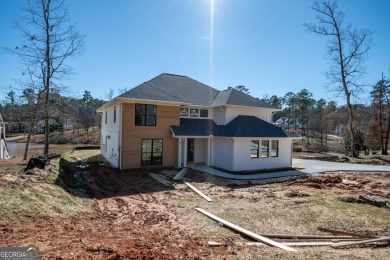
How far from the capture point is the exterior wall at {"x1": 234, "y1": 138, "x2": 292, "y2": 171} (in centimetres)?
1545

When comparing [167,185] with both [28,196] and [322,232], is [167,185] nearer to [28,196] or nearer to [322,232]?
[28,196]

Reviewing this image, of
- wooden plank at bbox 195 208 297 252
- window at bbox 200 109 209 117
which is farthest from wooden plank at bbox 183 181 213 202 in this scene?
window at bbox 200 109 209 117

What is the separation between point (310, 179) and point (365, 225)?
22.4ft

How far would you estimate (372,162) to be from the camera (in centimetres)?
1955

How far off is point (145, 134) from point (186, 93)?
554 cm

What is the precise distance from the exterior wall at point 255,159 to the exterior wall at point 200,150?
3202mm

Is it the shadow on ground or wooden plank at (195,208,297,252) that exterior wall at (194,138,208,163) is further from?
wooden plank at (195,208,297,252)

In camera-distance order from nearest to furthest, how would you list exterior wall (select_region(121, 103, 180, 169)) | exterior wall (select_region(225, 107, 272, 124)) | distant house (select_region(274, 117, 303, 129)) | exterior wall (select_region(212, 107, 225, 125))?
exterior wall (select_region(121, 103, 180, 169)) → exterior wall (select_region(225, 107, 272, 124)) → exterior wall (select_region(212, 107, 225, 125)) → distant house (select_region(274, 117, 303, 129))

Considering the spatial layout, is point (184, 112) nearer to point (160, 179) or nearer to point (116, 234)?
point (160, 179)

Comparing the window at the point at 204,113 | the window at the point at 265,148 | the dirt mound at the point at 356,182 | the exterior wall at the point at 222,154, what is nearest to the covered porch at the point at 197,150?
the exterior wall at the point at 222,154

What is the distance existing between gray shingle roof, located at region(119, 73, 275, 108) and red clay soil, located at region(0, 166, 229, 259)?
837 cm

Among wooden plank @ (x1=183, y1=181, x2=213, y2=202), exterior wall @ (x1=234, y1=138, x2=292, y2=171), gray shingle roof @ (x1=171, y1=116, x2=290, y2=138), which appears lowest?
wooden plank @ (x1=183, y1=181, x2=213, y2=202)

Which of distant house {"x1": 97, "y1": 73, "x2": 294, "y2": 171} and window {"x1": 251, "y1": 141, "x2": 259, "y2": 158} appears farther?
window {"x1": 251, "y1": 141, "x2": 259, "y2": 158}

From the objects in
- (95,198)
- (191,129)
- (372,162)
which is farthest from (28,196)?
(372,162)
